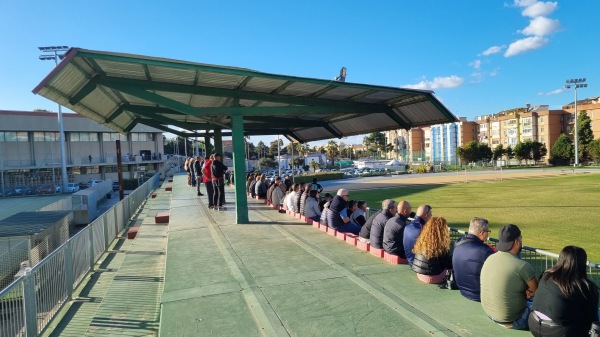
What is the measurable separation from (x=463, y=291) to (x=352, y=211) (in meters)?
4.98

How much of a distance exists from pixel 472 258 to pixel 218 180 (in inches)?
353

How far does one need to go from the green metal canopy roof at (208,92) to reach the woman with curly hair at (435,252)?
4.63 m

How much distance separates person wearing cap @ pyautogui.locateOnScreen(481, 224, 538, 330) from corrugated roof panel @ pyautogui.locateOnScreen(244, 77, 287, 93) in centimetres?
630

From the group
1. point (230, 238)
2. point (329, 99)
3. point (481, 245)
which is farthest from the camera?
point (329, 99)

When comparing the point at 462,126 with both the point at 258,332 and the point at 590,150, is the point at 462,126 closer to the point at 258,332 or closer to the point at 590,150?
the point at 590,150

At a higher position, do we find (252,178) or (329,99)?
(329,99)

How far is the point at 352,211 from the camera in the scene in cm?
966

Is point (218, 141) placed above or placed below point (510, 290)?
above

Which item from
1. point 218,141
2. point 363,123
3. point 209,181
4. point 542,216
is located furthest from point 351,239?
point 542,216

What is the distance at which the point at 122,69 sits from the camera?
8273 mm

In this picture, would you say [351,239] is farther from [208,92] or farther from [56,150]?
[56,150]

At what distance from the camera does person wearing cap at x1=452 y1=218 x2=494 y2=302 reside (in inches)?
179

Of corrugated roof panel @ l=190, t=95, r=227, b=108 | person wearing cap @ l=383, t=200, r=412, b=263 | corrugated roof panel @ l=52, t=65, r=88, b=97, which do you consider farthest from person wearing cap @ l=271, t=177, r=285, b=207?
person wearing cap @ l=383, t=200, r=412, b=263

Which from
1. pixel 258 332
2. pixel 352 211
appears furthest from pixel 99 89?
pixel 258 332
